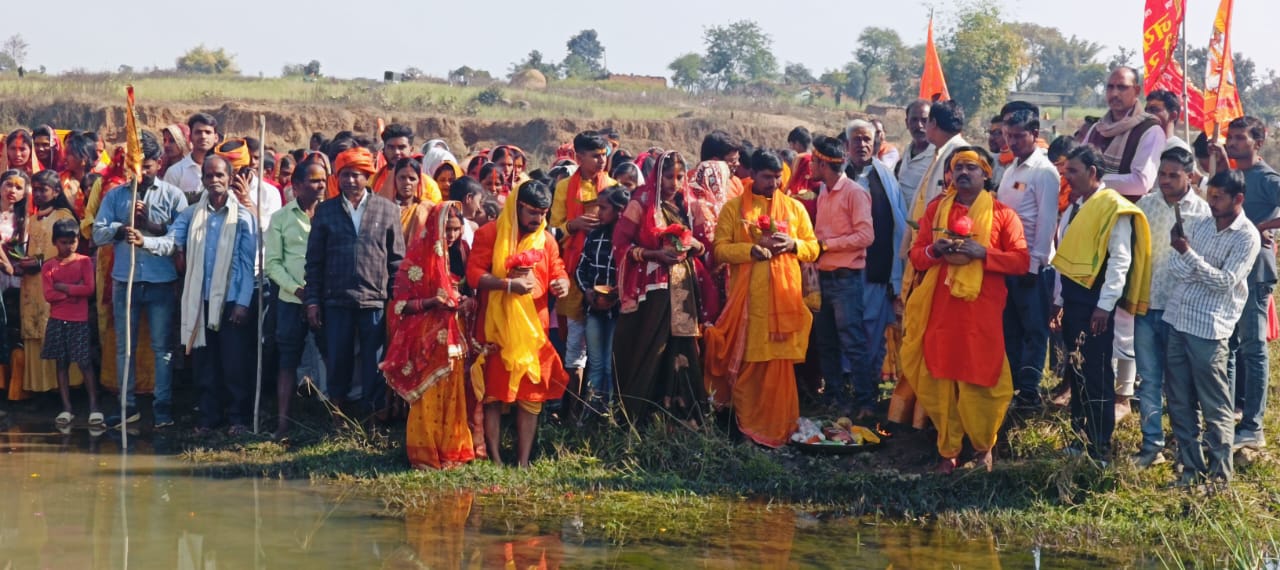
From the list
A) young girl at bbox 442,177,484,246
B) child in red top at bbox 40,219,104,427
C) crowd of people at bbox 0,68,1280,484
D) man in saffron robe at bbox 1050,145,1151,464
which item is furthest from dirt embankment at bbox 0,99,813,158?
man in saffron robe at bbox 1050,145,1151,464

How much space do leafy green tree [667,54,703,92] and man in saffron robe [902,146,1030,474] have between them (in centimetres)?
6232

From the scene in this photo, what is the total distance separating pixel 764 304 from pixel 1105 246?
1934 mm

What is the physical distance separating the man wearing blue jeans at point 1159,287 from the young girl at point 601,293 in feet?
9.79

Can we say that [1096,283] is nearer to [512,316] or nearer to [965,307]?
[965,307]

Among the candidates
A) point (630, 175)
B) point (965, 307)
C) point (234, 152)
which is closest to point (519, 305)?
point (630, 175)

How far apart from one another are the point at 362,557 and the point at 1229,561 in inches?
155

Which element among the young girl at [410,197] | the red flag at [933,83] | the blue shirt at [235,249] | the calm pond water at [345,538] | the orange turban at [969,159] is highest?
the red flag at [933,83]

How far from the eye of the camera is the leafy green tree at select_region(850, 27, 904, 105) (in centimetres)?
6081

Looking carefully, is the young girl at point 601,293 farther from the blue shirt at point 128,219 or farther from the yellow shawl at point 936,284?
the blue shirt at point 128,219

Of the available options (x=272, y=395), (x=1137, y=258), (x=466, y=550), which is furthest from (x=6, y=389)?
(x=1137, y=258)

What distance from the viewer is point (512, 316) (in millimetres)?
7555

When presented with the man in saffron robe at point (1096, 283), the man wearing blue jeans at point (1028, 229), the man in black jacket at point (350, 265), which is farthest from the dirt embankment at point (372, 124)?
the man in saffron robe at point (1096, 283)

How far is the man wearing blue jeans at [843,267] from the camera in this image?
26.8 feet

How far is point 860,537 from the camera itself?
6.54m
